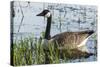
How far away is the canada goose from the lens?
203 centimetres

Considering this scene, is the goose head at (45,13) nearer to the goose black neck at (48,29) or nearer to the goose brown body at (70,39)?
the goose black neck at (48,29)

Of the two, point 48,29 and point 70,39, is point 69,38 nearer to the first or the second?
point 70,39

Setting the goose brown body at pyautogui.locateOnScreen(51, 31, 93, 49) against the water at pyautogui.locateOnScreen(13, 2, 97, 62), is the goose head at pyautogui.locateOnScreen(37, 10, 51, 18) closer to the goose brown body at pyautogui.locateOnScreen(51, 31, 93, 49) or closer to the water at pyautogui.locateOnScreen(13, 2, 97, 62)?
the water at pyautogui.locateOnScreen(13, 2, 97, 62)

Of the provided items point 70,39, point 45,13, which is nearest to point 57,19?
point 45,13

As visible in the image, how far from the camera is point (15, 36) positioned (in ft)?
6.27

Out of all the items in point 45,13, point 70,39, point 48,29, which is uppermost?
point 45,13

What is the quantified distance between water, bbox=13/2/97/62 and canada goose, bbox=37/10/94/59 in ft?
0.12

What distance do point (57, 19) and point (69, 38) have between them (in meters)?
0.23

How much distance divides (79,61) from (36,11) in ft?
2.19

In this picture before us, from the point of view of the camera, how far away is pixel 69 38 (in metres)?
2.11

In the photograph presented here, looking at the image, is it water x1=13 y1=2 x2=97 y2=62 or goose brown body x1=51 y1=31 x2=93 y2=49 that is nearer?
water x1=13 y1=2 x2=97 y2=62

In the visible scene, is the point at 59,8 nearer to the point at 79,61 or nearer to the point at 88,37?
the point at 88,37

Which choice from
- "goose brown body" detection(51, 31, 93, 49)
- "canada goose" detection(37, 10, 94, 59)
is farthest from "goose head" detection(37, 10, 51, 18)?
"goose brown body" detection(51, 31, 93, 49)
